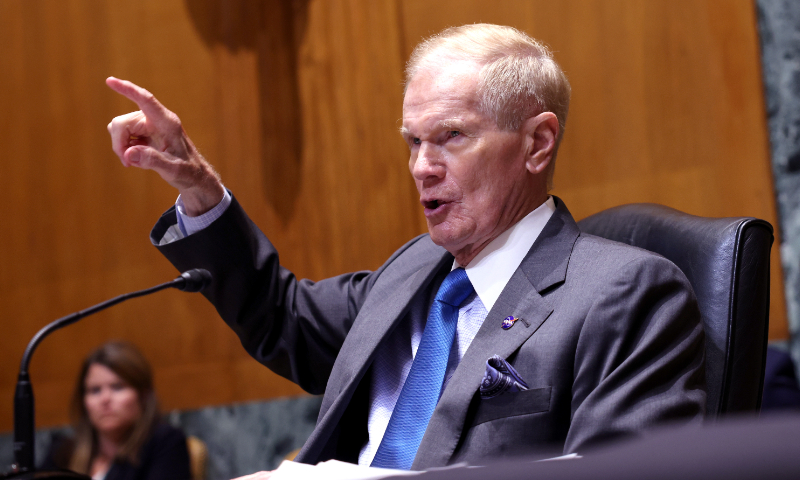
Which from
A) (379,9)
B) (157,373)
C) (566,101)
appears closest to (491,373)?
(566,101)

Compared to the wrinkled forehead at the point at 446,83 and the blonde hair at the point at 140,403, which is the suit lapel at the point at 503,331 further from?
the blonde hair at the point at 140,403

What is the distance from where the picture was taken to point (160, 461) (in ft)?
9.11

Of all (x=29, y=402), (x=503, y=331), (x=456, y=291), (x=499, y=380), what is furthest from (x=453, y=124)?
(x=29, y=402)

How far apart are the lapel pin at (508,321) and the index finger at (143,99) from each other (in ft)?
2.57

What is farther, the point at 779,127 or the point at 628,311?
the point at 779,127

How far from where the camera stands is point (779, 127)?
2.33 meters

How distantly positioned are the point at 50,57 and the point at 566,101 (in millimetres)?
3324

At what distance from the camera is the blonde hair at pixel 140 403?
114 inches

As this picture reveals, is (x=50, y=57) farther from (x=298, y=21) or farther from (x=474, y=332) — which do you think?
(x=474, y=332)

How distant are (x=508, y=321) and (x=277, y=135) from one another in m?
2.34

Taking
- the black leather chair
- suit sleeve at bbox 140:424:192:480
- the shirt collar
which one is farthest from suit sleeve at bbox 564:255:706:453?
suit sleeve at bbox 140:424:192:480

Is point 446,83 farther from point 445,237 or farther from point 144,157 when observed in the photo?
point 144,157

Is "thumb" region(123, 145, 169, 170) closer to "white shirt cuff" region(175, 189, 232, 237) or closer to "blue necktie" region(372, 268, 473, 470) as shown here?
"white shirt cuff" region(175, 189, 232, 237)

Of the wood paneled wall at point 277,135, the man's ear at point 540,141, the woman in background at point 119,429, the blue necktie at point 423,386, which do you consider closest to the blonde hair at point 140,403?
the woman in background at point 119,429
